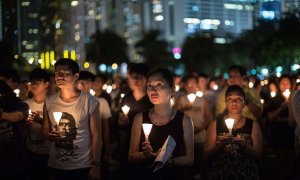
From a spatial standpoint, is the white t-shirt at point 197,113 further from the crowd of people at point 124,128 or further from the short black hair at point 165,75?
the short black hair at point 165,75

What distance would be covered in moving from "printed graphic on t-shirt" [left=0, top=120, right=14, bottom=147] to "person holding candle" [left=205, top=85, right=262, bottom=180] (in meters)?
2.02

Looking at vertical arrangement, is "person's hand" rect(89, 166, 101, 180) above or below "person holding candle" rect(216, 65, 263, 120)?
below

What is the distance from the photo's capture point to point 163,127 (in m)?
4.70

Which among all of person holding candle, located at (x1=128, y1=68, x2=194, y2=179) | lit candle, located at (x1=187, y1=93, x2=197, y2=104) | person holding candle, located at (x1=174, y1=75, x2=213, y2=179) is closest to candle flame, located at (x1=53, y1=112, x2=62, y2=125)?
person holding candle, located at (x1=128, y1=68, x2=194, y2=179)

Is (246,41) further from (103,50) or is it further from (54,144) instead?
(54,144)

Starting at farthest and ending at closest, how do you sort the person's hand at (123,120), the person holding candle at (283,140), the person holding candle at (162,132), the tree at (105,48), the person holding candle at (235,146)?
the tree at (105,48)
the person holding candle at (283,140)
the person's hand at (123,120)
the person holding candle at (235,146)
the person holding candle at (162,132)

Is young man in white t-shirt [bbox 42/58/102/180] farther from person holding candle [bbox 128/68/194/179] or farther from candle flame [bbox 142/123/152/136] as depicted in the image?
candle flame [bbox 142/123/152/136]

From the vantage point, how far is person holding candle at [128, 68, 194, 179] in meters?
4.67

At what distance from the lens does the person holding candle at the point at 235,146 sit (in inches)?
198

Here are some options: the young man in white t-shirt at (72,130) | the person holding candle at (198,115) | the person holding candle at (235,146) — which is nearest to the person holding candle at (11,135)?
the young man in white t-shirt at (72,130)

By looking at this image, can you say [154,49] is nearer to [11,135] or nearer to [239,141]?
[11,135]

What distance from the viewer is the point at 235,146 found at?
5094 mm

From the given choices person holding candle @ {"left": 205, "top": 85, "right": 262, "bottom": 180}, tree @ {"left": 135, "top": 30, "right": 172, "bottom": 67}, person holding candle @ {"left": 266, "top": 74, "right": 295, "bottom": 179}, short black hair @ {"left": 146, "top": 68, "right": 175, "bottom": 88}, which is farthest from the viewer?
tree @ {"left": 135, "top": 30, "right": 172, "bottom": 67}

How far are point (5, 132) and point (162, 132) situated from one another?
1.67 meters
